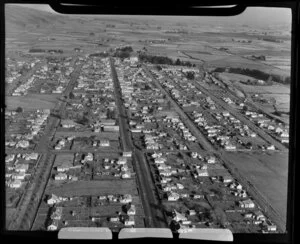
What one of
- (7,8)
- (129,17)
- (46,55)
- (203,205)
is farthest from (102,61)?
(203,205)

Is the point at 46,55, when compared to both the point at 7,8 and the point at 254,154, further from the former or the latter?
the point at 254,154

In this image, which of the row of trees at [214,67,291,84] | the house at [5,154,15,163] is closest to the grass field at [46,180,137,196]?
the house at [5,154,15,163]

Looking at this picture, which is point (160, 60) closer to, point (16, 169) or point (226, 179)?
point (226, 179)

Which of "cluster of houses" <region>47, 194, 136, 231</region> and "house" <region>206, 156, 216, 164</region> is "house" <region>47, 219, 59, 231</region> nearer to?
"cluster of houses" <region>47, 194, 136, 231</region>

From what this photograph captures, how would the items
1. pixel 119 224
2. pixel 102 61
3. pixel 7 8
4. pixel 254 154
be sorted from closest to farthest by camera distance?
1. pixel 7 8
2. pixel 119 224
3. pixel 254 154
4. pixel 102 61

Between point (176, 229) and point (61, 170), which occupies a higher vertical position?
point (61, 170)

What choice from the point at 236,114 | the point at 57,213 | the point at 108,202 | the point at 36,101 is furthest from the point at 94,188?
the point at 236,114
